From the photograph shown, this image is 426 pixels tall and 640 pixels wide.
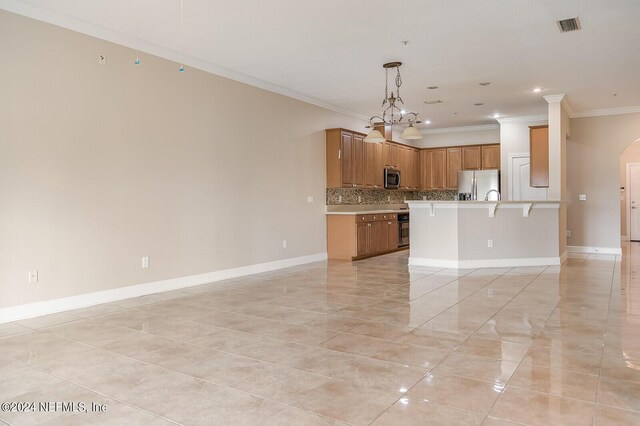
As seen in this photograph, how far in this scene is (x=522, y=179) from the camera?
32.2 ft

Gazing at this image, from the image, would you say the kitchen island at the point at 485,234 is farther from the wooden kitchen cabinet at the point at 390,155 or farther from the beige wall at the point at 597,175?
the wooden kitchen cabinet at the point at 390,155

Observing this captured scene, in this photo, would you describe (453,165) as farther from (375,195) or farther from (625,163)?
(625,163)

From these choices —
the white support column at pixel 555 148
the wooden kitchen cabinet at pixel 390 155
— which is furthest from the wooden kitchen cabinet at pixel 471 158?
the white support column at pixel 555 148

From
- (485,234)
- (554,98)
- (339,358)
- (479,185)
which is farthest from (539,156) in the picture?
(339,358)

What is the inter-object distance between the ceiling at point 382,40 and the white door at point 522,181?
223 cm

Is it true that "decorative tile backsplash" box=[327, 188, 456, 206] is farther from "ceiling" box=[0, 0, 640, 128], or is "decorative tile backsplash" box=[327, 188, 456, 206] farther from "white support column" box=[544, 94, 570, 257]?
"white support column" box=[544, 94, 570, 257]

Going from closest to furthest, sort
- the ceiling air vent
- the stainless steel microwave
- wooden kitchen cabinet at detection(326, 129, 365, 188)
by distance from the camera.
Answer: the ceiling air vent < wooden kitchen cabinet at detection(326, 129, 365, 188) < the stainless steel microwave

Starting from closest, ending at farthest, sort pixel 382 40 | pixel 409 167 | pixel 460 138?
pixel 382 40 → pixel 409 167 → pixel 460 138

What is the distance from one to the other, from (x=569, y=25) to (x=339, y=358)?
4.15 metres

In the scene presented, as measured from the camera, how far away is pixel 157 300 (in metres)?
4.96

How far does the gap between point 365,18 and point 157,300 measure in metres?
3.70

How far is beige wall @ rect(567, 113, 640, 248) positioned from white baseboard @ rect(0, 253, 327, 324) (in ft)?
20.3

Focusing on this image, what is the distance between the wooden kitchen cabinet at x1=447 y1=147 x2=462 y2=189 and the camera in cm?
1098

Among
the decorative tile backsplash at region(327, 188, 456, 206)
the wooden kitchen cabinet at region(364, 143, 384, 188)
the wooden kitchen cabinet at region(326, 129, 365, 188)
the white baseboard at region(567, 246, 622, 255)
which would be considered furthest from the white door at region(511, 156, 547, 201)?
the wooden kitchen cabinet at region(326, 129, 365, 188)
